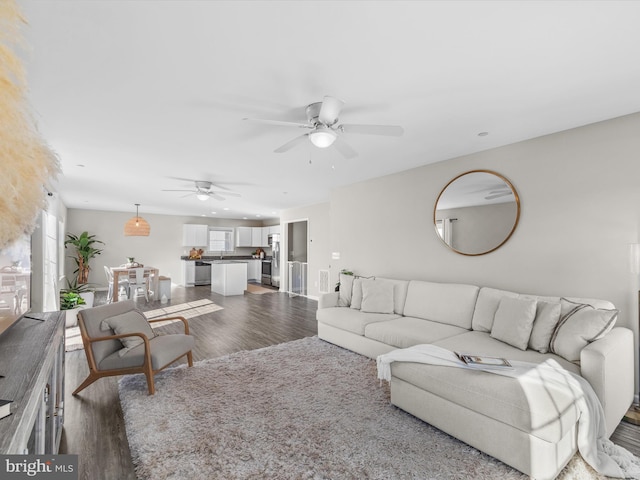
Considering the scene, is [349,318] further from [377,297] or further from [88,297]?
[88,297]

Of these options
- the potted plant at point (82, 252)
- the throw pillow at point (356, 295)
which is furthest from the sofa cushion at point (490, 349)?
the potted plant at point (82, 252)

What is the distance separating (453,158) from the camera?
404 cm

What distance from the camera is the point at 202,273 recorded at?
34.7ft

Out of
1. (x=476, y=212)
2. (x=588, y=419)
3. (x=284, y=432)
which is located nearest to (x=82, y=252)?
(x=284, y=432)

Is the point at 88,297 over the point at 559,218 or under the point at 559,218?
under

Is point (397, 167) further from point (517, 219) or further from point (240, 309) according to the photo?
point (240, 309)

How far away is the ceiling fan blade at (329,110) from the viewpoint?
90.3 inches

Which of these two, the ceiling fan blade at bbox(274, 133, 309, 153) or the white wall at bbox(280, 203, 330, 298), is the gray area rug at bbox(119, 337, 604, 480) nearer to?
the ceiling fan blade at bbox(274, 133, 309, 153)

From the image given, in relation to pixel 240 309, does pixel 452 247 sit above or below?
above

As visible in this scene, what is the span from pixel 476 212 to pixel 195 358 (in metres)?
3.86

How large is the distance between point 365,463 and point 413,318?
2.13m

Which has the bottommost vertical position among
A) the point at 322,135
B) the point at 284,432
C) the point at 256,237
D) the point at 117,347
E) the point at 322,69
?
the point at 284,432

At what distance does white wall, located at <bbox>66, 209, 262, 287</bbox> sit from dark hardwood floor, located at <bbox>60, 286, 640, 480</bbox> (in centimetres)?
255

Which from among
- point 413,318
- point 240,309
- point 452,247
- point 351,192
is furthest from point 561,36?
point 240,309
